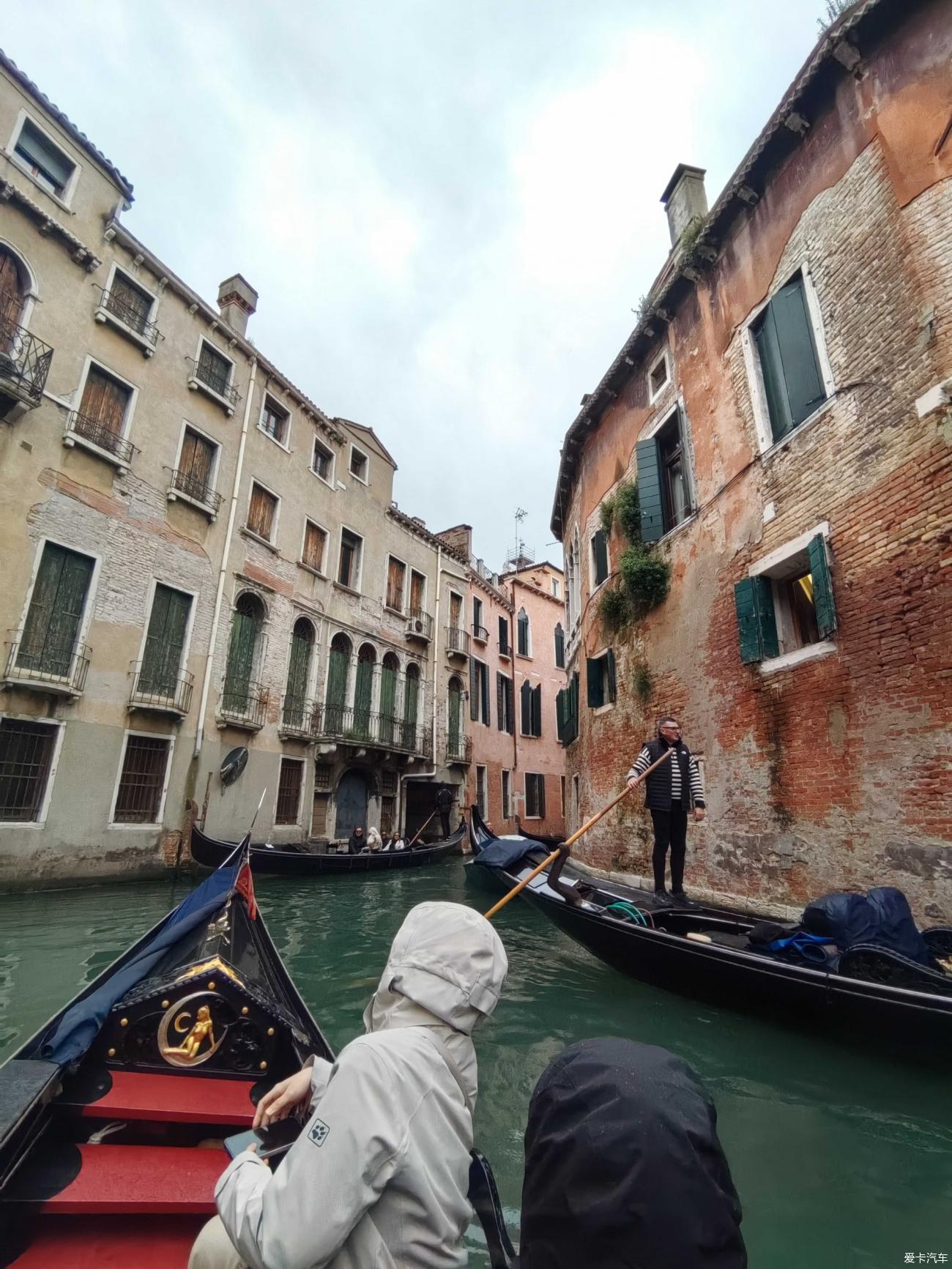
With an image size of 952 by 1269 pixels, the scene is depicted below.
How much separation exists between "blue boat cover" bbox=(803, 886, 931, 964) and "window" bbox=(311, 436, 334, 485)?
12853 millimetres

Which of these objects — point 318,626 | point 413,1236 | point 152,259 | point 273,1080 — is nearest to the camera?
point 413,1236

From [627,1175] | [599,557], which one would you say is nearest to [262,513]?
[599,557]

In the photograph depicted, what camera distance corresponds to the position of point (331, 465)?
Answer: 47.4 feet

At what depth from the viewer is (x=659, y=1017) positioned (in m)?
3.75

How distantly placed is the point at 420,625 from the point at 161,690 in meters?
7.29

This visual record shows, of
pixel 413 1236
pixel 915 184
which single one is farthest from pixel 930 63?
pixel 413 1236

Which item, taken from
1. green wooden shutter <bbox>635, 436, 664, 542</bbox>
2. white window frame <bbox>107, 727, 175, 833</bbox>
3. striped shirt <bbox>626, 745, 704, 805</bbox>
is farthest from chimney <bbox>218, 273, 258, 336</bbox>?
striped shirt <bbox>626, 745, 704, 805</bbox>

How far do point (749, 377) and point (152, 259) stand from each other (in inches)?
390

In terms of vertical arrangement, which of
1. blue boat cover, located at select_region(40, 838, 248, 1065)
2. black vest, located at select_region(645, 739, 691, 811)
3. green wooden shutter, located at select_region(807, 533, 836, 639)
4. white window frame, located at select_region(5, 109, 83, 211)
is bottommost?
blue boat cover, located at select_region(40, 838, 248, 1065)

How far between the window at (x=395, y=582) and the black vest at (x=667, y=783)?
10.8m

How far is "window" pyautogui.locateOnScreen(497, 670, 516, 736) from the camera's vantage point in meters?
19.2

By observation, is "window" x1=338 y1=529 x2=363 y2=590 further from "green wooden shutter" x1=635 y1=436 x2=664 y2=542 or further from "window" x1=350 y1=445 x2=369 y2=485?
"green wooden shutter" x1=635 y1=436 x2=664 y2=542

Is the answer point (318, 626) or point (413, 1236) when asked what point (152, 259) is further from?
point (413, 1236)

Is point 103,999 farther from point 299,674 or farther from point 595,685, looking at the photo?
point 299,674
